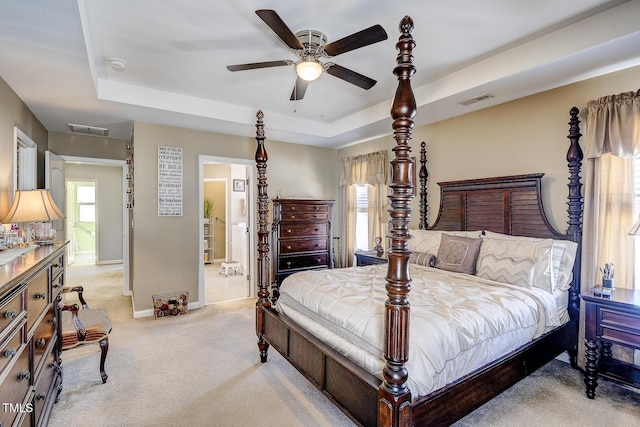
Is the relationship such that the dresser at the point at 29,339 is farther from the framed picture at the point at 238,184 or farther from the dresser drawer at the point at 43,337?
the framed picture at the point at 238,184

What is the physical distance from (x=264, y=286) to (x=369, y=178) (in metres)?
2.81

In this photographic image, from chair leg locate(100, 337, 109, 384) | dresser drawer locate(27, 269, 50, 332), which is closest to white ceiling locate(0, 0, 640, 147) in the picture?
dresser drawer locate(27, 269, 50, 332)

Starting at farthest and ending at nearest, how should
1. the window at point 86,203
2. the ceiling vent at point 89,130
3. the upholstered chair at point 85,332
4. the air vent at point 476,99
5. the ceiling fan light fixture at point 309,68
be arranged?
1. the window at point 86,203
2. the ceiling vent at point 89,130
3. the air vent at point 476,99
4. the upholstered chair at point 85,332
5. the ceiling fan light fixture at point 309,68

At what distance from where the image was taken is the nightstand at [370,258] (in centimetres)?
427

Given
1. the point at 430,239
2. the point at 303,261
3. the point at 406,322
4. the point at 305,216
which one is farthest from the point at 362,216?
the point at 406,322

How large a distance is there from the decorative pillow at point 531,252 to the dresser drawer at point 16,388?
334cm

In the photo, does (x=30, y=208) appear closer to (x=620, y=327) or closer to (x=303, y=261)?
(x=303, y=261)

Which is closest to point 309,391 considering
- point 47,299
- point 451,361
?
point 451,361

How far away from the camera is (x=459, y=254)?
10.5ft

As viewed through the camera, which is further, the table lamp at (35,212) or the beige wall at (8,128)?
the beige wall at (8,128)

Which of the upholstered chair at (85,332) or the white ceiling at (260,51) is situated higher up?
the white ceiling at (260,51)

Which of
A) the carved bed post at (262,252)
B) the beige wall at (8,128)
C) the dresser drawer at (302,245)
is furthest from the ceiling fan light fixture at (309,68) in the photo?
the dresser drawer at (302,245)

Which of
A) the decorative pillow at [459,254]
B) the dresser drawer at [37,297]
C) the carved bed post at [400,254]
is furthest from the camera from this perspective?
the decorative pillow at [459,254]

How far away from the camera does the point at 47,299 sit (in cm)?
200
